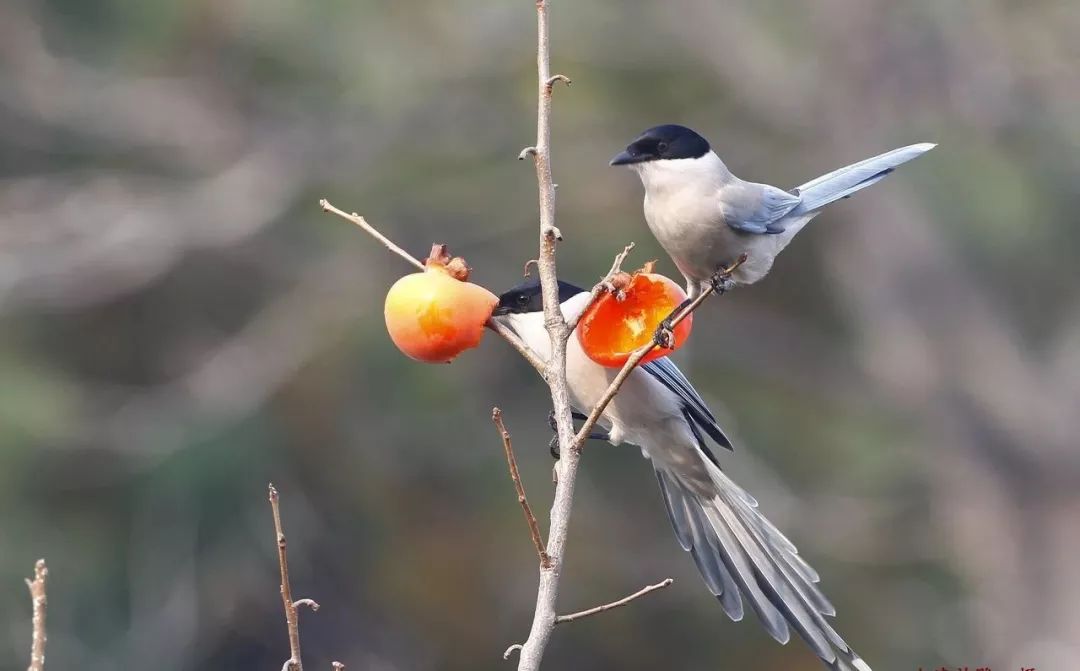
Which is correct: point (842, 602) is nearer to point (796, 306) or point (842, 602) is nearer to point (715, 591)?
point (796, 306)

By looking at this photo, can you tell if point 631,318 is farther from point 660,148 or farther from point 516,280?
point 516,280

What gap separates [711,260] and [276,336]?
587cm

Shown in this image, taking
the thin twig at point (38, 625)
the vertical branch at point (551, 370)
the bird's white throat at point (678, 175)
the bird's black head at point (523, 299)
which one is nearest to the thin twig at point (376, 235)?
the vertical branch at point (551, 370)

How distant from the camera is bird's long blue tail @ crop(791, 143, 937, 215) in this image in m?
2.68

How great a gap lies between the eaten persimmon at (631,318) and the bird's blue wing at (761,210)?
1.88ft

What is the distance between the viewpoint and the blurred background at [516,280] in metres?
8.05

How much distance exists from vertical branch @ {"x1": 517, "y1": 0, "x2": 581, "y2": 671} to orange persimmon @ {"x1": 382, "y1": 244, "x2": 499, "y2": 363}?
0.71ft

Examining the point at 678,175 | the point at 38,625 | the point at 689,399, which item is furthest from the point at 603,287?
the point at 689,399

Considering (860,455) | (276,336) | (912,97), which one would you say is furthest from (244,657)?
(912,97)

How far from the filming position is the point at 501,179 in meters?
8.59

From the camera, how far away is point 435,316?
1.91m

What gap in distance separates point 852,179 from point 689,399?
0.58 m

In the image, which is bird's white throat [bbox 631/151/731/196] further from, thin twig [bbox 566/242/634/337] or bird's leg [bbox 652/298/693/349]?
thin twig [bbox 566/242/634/337]

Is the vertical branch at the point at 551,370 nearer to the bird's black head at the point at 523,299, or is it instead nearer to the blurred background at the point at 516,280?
the bird's black head at the point at 523,299
